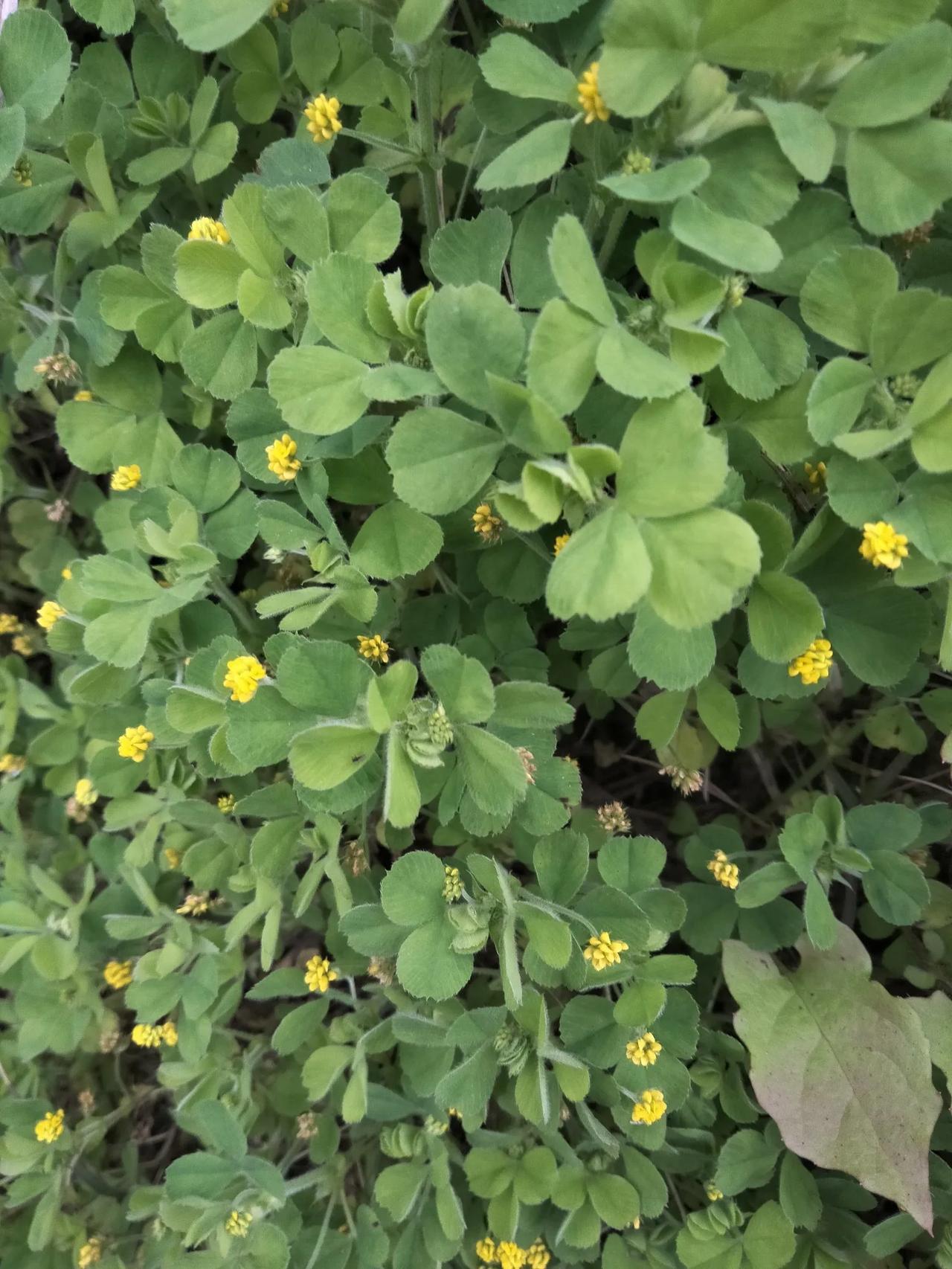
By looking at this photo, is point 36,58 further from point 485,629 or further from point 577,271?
point 485,629

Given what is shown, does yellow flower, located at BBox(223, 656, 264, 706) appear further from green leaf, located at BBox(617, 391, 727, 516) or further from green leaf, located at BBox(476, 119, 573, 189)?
green leaf, located at BBox(476, 119, 573, 189)

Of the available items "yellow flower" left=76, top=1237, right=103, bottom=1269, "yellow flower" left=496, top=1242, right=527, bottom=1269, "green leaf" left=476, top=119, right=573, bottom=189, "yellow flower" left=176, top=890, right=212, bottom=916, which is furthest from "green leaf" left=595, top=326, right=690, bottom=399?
"yellow flower" left=76, top=1237, right=103, bottom=1269

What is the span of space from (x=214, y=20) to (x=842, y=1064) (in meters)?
1.99

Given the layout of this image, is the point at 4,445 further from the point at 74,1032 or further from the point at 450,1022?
the point at 450,1022

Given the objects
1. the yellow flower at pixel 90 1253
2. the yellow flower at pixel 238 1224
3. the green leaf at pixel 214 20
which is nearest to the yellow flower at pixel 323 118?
the green leaf at pixel 214 20

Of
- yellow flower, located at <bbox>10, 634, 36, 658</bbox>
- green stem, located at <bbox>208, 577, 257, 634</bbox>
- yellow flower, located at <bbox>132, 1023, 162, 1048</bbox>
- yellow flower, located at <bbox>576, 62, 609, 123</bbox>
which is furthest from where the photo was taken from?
yellow flower, located at <bbox>10, 634, 36, 658</bbox>

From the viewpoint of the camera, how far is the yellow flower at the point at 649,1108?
155 centimetres

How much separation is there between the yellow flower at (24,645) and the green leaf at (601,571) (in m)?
1.88

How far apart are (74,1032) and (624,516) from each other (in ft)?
6.06

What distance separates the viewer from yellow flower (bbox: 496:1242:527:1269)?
1.65m

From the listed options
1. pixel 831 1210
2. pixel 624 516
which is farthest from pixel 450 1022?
pixel 624 516

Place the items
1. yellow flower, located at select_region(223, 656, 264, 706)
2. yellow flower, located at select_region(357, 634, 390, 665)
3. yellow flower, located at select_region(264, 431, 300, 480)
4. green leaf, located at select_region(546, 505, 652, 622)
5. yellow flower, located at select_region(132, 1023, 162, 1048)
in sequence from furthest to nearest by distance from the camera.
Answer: yellow flower, located at select_region(132, 1023, 162, 1048) < yellow flower, located at select_region(357, 634, 390, 665) < yellow flower, located at select_region(264, 431, 300, 480) < yellow flower, located at select_region(223, 656, 264, 706) < green leaf, located at select_region(546, 505, 652, 622)

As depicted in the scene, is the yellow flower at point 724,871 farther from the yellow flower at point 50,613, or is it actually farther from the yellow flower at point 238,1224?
the yellow flower at point 50,613

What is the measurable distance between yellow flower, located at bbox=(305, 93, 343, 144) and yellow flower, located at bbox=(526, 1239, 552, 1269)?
206 cm
